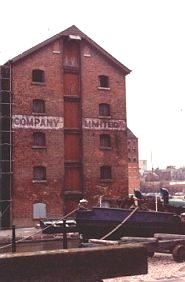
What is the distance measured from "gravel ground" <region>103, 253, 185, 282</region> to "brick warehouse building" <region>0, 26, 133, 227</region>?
16.6 m

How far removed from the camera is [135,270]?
5.86 metres

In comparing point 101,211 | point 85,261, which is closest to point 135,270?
point 85,261

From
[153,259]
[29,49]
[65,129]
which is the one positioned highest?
[29,49]

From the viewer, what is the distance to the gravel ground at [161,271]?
10.5 m

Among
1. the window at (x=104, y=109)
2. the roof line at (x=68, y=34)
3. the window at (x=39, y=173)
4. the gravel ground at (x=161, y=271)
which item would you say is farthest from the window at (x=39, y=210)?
the gravel ground at (x=161, y=271)

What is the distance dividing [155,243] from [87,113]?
20894 millimetres

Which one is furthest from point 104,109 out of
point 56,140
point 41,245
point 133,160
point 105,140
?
point 133,160

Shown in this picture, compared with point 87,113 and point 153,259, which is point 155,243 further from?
point 87,113

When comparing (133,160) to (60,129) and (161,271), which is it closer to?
(60,129)

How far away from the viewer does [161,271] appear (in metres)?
12.5

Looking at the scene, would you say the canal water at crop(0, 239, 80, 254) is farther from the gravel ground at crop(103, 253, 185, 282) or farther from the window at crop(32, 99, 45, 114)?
the window at crop(32, 99, 45, 114)

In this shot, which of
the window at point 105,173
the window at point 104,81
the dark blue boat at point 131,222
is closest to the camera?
the dark blue boat at point 131,222

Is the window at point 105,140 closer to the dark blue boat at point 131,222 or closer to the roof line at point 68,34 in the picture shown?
the roof line at point 68,34

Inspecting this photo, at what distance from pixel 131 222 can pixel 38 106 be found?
16786 millimetres
